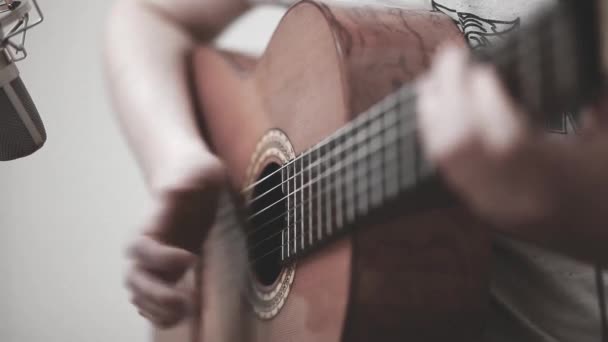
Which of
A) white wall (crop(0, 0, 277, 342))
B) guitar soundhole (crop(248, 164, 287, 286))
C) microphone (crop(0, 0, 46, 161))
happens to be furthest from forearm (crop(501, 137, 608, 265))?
white wall (crop(0, 0, 277, 342))

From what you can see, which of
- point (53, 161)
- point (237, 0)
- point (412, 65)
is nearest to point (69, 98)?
point (53, 161)

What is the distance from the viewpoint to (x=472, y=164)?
301 millimetres

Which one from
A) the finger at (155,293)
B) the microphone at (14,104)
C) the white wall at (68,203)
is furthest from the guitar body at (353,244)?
the white wall at (68,203)

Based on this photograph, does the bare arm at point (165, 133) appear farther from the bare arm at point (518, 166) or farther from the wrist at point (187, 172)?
the bare arm at point (518, 166)

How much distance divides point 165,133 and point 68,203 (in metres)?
1.03

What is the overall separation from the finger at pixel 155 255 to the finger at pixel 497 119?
38 centimetres

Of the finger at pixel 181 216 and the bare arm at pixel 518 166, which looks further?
the finger at pixel 181 216

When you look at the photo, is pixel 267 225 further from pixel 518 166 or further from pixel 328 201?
pixel 518 166

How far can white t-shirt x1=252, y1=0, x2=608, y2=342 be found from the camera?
0.52 m

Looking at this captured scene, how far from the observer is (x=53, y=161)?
1.59 metres

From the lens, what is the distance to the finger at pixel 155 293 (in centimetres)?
58

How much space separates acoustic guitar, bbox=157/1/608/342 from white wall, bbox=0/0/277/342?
89cm

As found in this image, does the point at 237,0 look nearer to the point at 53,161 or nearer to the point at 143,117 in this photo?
the point at 143,117

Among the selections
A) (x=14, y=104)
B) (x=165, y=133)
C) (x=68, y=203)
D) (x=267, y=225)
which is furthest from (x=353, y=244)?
(x=68, y=203)
